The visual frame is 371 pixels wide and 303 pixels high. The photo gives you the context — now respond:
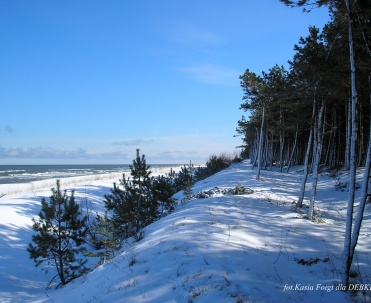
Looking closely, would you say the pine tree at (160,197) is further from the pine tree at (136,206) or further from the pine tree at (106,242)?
the pine tree at (106,242)

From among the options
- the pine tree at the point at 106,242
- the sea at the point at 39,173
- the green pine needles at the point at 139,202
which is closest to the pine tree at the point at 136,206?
the green pine needles at the point at 139,202

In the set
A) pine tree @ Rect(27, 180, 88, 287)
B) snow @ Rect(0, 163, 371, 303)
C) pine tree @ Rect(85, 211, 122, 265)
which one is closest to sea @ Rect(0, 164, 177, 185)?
pine tree @ Rect(27, 180, 88, 287)

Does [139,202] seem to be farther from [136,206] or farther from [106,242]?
[106,242]

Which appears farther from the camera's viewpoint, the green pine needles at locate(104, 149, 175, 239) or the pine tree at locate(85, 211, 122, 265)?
the green pine needles at locate(104, 149, 175, 239)

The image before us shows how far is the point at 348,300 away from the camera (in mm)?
4285

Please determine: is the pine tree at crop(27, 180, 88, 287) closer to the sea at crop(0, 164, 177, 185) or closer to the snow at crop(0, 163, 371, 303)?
the snow at crop(0, 163, 371, 303)

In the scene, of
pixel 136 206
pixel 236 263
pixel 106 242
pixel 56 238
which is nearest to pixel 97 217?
pixel 56 238

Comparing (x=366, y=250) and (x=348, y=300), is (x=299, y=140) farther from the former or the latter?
(x=348, y=300)

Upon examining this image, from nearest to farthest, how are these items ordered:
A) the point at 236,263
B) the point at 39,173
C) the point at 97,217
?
the point at 236,263 < the point at 97,217 < the point at 39,173

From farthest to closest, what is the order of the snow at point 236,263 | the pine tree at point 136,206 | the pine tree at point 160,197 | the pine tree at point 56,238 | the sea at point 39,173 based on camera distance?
the sea at point 39,173
the pine tree at point 160,197
the pine tree at point 136,206
the pine tree at point 56,238
the snow at point 236,263

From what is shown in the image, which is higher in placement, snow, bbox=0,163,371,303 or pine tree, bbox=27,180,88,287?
snow, bbox=0,163,371,303

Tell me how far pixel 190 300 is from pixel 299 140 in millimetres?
36700

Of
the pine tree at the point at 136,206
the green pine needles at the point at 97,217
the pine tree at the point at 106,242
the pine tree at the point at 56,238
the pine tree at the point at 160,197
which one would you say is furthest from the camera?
the pine tree at the point at 160,197

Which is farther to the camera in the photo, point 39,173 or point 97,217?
point 39,173
